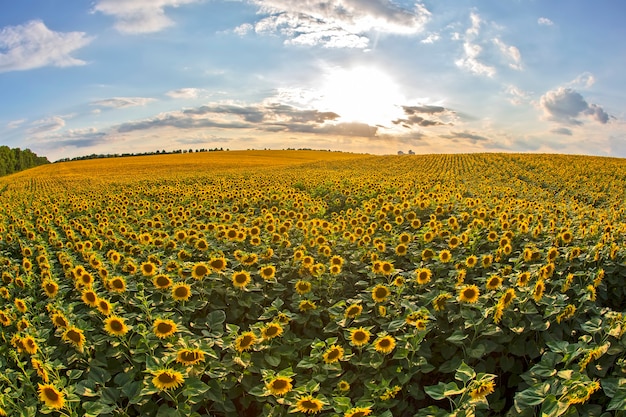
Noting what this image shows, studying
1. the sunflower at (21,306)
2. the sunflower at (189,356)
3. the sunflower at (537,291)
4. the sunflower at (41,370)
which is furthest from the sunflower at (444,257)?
the sunflower at (21,306)

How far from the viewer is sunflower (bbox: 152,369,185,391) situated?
3.29 meters

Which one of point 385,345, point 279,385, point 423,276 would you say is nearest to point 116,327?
point 279,385

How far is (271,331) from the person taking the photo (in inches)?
161

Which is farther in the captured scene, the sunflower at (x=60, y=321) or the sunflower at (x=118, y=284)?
the sunflower at (x=118, y=284)

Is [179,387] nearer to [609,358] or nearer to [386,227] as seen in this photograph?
[609,358]

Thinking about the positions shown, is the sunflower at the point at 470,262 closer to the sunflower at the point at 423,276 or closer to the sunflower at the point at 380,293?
the sunflower at the point at 423,276

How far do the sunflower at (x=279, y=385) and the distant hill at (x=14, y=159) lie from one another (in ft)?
337

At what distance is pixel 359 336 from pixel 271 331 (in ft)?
2.92

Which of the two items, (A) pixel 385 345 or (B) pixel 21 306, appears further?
(B) pixel 21 306

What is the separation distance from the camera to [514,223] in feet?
25.3

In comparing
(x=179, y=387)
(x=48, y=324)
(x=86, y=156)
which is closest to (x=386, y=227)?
(x=179, y=387)

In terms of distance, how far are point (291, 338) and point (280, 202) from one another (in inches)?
287

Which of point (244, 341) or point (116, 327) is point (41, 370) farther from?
point (244, 341)

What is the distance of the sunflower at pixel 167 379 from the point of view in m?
3.29
